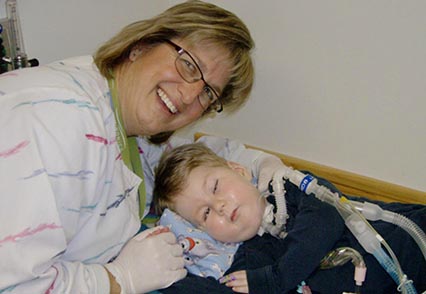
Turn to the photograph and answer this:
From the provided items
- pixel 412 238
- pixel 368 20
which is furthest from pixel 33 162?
pixel 368 20

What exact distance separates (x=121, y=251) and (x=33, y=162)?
0.43 m

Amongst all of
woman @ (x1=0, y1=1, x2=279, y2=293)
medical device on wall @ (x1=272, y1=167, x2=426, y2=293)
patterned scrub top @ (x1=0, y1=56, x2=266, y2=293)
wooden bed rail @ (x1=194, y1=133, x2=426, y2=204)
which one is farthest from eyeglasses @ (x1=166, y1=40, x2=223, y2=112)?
wooden bed rail @ (x1=194, y1=133, x2=426, y2=204)

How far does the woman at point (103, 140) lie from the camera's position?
102cm

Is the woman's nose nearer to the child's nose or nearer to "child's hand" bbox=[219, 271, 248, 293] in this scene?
the child's nose

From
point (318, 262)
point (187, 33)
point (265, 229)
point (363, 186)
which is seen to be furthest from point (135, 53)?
point (363, 186)

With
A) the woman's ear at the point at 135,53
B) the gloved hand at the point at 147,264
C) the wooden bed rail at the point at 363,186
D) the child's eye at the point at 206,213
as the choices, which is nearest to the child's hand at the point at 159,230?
the gloved hand at the point at 147,264

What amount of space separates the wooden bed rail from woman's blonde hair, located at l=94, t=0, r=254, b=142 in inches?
22.2

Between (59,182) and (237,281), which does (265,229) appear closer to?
(237,281)

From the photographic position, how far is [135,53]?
56.4 inches

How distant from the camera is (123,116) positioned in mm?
1427

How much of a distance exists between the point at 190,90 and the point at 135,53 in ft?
0.65

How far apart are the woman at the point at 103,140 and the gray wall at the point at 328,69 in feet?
1.07

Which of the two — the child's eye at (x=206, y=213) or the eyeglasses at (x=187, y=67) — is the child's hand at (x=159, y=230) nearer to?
the child's eye at (x=206, y=213)

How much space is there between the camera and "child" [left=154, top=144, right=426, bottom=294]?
130cm
